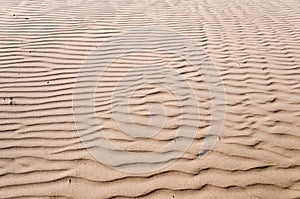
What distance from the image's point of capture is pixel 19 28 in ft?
20.7

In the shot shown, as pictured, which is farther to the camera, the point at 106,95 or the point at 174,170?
the point at 106,95

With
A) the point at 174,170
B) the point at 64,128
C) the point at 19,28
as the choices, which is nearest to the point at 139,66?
the point at 64,128

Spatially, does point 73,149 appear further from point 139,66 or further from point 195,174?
point 139,66

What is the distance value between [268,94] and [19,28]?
462 centimetres

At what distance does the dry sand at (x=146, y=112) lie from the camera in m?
2.82

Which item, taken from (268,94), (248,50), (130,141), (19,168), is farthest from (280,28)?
(19,168)

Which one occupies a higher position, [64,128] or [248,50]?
[64,128]

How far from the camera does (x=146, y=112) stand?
148 inches

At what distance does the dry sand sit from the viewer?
2824 millimetres

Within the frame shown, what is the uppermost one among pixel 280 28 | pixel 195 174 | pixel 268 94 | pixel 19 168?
pixel 19 168

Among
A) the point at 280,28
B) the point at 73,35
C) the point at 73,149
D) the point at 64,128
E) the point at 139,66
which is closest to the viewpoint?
the point at 73,149

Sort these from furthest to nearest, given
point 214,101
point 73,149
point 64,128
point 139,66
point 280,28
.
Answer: point 280,28, point 139,66, point 214,101, point 64,128, point 73,149

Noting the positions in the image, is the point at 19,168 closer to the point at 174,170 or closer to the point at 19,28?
the point at 174,170

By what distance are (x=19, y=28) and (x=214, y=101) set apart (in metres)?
4.18
